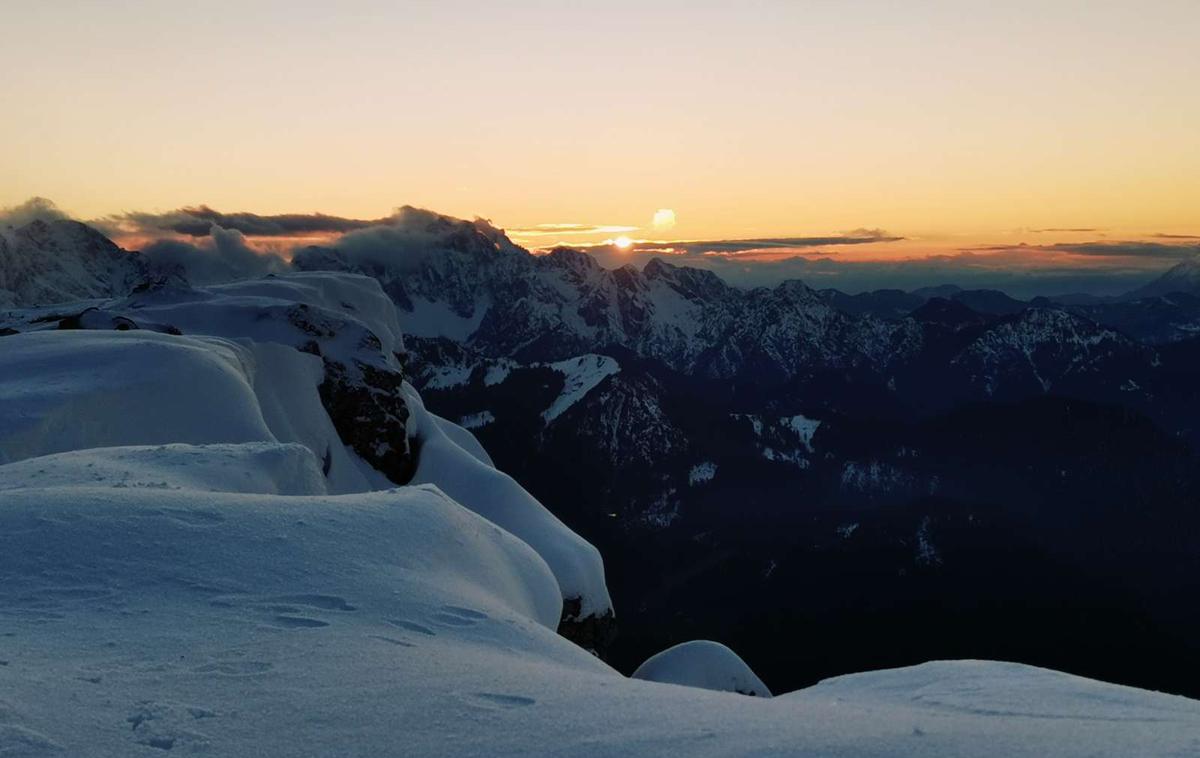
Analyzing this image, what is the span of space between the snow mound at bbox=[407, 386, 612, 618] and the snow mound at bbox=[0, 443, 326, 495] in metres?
17.7

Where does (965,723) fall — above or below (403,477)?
above

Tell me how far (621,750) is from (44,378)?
3293 centimetres

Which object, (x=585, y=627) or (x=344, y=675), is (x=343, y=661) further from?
(x=585, y=627)

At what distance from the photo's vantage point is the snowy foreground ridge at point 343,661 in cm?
646

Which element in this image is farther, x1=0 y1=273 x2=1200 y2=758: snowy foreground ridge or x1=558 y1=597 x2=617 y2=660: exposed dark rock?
x1=558 y1=597 x2=617 y2=660: exposed dark rock

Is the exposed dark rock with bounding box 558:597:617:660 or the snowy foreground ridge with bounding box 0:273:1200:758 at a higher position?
the snowy foreground ridge with bounding box 0:273:1200:758

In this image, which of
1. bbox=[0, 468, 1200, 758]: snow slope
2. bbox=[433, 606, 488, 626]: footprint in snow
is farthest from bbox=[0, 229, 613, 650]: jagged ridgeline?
bbox=[433, 606, 488, 626]: footprint in snow

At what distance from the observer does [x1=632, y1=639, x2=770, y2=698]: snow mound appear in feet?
122

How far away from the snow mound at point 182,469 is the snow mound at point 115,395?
7.61 meters

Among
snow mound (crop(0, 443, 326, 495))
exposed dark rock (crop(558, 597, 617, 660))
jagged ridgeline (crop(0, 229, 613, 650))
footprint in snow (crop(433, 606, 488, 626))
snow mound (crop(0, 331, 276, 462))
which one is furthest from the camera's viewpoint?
exposed dark rock (crop(558, 597, 617, 660))

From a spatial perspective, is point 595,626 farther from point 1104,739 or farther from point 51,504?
point 1104,739

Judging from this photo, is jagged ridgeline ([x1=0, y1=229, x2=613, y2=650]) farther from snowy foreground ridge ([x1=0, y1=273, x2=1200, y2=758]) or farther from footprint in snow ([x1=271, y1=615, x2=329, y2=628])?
footprint in snow ([x1=271, y1=615, x2=329, y2=628])

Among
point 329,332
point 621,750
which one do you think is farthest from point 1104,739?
point 329,332

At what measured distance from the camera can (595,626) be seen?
1575 inches
